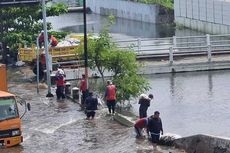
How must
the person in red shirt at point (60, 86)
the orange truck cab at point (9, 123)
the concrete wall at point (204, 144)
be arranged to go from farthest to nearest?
the person in red shirt at point (60, 86)
the orange truck cab at point (9, 123)
the concrete wall at point (204, 144)

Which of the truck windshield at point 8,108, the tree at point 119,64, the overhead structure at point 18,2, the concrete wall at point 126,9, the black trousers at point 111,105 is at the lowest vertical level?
the black trousers at point 111,105

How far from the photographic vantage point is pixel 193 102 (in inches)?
1344

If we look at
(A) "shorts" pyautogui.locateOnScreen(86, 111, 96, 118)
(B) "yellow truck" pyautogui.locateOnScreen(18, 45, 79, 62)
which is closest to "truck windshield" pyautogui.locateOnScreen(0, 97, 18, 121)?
(A) "shorts" pyautogui.locateOnScreen(86, 111, 96, 118)

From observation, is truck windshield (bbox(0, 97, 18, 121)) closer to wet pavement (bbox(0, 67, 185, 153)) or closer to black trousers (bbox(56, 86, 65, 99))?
wet pavement (bbox(0, 67, 185, 153))

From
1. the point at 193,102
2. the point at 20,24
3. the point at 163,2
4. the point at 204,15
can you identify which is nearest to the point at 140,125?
the point at 193,102

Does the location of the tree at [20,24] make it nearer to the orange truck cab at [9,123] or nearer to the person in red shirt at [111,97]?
the person in red shirt at [111,97]

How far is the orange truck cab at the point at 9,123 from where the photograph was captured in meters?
23.0

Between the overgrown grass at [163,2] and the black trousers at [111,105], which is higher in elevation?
the overgrown grass at [163,2]

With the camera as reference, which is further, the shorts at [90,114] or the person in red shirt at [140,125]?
the shorts at [90,114]

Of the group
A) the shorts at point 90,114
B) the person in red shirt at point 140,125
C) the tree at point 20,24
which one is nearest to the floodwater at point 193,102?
the shorts at point 90,114

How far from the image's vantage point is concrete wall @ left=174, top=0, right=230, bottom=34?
204 ft

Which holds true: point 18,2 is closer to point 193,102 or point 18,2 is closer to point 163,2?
point 193,102

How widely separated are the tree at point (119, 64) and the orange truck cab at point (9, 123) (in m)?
7.93

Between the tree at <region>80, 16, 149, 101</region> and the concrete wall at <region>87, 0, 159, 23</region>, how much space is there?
43316mm
